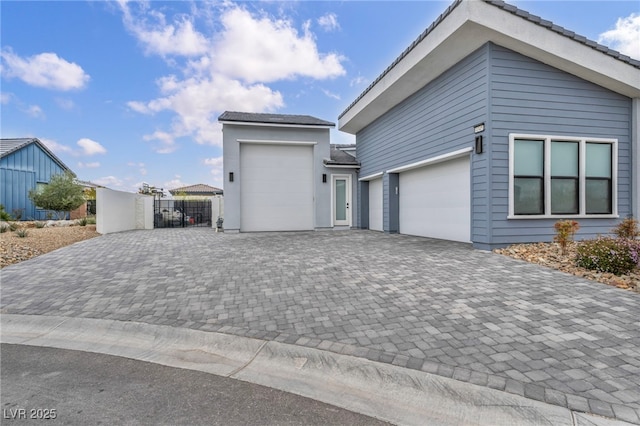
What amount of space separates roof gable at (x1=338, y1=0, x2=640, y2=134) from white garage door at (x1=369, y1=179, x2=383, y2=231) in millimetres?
5356

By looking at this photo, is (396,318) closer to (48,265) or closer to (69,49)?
(48,265)

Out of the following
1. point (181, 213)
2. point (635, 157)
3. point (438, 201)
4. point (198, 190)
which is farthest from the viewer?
point (198, 190)

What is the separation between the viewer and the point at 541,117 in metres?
6.91

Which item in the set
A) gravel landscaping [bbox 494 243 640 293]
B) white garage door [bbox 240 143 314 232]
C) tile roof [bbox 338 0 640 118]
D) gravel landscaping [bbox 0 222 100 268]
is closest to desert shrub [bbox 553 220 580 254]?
gravel landscaping [bbox 494 243 640 293]

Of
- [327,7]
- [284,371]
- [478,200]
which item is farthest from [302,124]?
[284,371]

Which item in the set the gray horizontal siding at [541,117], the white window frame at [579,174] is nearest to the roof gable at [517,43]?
the gray horizontal siding at [541,117]

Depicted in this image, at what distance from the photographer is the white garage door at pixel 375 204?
12.2 metres

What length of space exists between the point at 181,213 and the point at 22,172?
10.9 m

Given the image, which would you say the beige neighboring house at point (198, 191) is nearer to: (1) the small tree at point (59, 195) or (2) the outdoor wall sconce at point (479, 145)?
(1) the small tree at point (59, 195)

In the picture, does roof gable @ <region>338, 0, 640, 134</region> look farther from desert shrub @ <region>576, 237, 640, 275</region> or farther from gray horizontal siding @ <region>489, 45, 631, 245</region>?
desert shrub @ <region>576, 237, 640, 275</region>

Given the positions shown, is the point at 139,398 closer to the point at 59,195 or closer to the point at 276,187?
the point at 276,187

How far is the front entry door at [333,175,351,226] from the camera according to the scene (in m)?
13.3

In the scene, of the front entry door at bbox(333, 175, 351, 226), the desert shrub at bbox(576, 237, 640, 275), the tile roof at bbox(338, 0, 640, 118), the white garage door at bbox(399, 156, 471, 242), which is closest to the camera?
the desert shrub at bbox(576, 237, 640, 275)

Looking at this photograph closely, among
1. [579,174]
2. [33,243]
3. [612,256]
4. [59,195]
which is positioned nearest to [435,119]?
[579,174]
